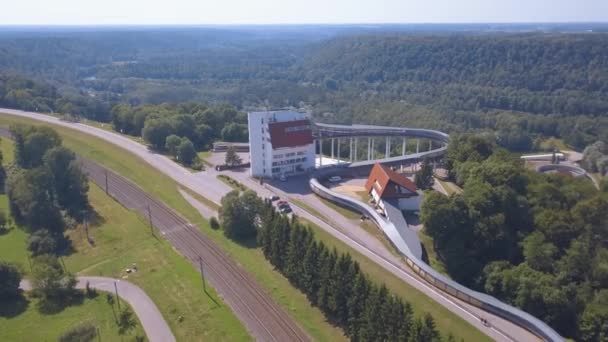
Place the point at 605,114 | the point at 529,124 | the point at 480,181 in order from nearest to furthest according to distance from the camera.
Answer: the point at 480,181
the point at 529,124
the point at 605,114

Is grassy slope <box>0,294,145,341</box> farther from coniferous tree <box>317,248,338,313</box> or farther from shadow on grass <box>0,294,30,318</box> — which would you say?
coniferous tree <box>317,248,338,313</box>

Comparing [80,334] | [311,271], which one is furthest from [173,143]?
[311,271]

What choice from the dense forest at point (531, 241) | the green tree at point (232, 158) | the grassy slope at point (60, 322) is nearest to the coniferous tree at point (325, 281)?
the grassy slope at point (60, 322)

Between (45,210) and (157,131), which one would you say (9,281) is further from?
(157,131)

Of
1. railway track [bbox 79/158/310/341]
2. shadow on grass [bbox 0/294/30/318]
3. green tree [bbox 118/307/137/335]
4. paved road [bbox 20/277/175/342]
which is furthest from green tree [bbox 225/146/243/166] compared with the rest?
green tree [bbox 118/307/137/335]

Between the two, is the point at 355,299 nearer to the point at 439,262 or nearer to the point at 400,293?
the point at 400,293

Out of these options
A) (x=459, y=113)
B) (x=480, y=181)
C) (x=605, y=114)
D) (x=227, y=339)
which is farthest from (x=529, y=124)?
(x=227, y=339)
